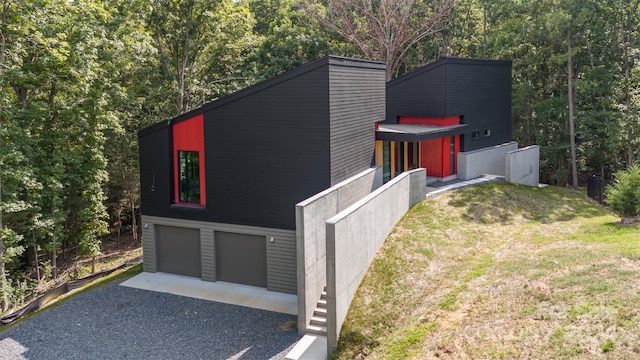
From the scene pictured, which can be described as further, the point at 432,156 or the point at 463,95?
the point at 463,95

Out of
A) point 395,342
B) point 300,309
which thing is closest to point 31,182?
point 300,309

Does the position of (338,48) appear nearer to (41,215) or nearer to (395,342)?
(41,215)

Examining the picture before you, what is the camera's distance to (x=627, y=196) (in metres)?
14.8

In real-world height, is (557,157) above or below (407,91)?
below

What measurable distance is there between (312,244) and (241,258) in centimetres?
399

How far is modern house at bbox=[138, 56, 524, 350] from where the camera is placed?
41.9ft

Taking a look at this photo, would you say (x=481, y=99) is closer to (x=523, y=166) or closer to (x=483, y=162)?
(x=483, y=162)

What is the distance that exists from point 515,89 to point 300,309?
78.9 ft

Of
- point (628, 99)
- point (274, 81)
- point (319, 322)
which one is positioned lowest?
point (319, 322)

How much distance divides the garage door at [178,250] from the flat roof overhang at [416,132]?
23.8 feet

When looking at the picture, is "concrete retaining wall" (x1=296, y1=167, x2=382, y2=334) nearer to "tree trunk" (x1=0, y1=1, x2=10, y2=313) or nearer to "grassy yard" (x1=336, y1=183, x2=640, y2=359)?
"grassy yard" (x1=336, y1=183, x2=640, y2=359)

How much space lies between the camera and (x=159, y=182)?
647 inches

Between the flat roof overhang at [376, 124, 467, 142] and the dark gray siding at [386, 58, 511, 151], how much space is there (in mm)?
851

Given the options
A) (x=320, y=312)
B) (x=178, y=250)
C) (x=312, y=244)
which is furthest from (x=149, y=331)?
(x=312, y=244)
